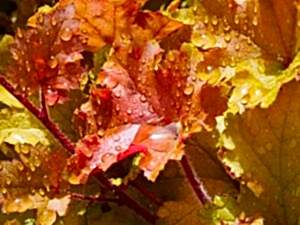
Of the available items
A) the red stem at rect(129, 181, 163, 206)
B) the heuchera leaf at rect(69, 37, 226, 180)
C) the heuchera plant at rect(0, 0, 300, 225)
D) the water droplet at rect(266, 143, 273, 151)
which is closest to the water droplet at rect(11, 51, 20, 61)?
the heuchera plant at rect(0, 0, 300, 225)

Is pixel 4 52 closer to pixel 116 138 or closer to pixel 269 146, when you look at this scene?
pixel 116 138

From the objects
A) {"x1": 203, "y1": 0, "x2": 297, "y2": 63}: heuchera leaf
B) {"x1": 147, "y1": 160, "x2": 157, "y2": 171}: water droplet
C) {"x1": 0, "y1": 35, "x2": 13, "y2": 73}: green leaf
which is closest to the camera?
{"x1": 147, "y1": 160, "x2": 157, "y2": 171}: water droplet

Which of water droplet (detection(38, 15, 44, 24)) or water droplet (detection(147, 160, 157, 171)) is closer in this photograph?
water droplet (detection(147, 160, 157, 171))

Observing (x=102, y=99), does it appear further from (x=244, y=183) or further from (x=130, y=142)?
(x=244, y=183)

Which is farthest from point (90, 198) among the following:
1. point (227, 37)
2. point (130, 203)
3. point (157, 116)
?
point (227, 37)

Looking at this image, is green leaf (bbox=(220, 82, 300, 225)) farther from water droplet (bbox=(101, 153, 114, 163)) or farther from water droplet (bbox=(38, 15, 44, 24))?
water droplet (bbox=(38, 15, 44, 24))

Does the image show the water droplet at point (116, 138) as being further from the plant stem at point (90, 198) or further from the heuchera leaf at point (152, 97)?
the plant stem at point (90, 198)
